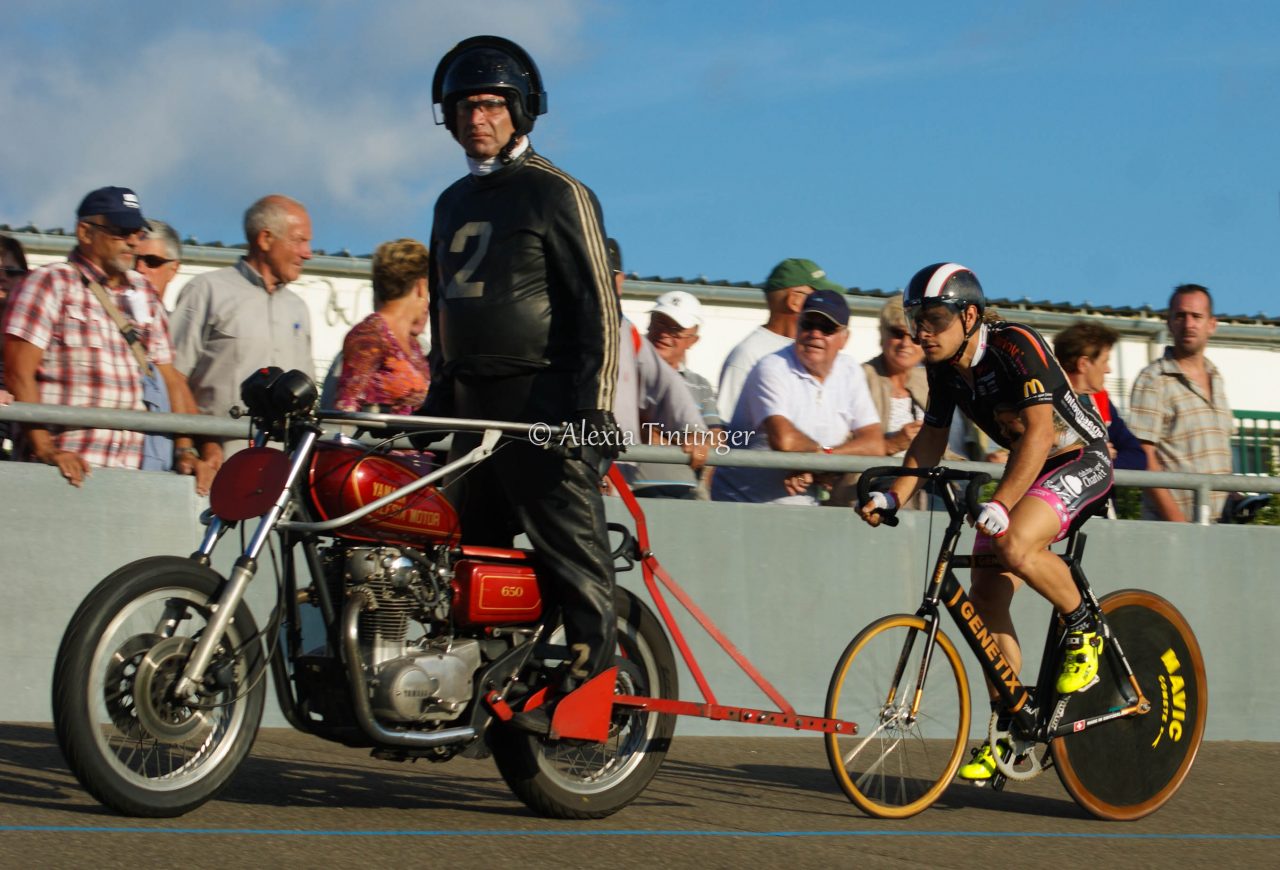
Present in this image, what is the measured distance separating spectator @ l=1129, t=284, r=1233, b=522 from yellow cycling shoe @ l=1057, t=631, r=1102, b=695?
10.0 ft

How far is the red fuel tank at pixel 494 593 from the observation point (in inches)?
219

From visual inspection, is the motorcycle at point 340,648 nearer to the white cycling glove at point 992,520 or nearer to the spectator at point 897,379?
the white cycling glove at point 992,520

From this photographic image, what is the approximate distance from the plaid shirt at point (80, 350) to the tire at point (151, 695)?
2.22m

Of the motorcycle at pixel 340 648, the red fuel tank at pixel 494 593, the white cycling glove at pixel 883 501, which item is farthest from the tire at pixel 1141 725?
the red fuel tank at pixel 494 593

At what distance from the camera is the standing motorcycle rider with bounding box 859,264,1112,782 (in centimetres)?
638

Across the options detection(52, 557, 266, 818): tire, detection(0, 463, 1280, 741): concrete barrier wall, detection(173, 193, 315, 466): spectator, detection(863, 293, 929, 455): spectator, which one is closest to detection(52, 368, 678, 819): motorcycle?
detection(52, 557, 266, 818): tire

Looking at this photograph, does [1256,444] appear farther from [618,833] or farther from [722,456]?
[618,833]

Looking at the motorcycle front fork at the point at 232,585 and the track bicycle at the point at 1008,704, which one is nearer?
the motorcycle front fork at the point at 232,585

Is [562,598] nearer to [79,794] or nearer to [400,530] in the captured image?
[400,530]

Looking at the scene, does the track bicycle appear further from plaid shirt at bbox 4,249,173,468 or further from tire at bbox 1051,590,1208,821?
plaid shirt at bbox 4,249,173,468

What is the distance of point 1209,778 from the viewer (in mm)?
7797

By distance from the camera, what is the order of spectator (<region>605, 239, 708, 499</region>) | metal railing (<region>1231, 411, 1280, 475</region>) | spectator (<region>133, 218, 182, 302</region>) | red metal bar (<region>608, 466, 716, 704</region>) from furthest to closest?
metal railing (<region>1231, 411, 1280, 475</region>)
spectator (<region>133, 218, 182, 302</region>)
spectator (<region>605, 239, 708, 499</region>)
red metal bar (<region>608, 466, 716, 704</region>)

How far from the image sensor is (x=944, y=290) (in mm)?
6426

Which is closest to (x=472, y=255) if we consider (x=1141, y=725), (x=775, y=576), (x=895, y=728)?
(x=895, y=728)
